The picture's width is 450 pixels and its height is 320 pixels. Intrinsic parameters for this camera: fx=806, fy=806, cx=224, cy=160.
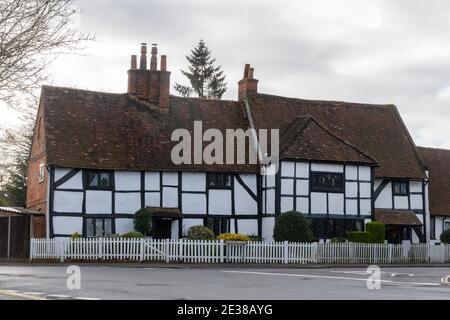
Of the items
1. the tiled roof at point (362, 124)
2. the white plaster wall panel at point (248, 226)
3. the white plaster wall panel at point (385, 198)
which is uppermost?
the tiled roof at point (362, 124)

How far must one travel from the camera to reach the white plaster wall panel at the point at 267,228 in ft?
136

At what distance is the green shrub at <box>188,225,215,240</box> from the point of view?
1544 inches

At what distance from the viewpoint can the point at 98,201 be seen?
3981cm

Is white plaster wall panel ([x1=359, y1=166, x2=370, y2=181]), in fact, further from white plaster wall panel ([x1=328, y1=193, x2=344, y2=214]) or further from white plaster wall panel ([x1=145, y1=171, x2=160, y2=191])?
white plaster wall panel ([x1=145, y1=171, x2=160, y2=191])

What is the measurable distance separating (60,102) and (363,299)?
98.4ft

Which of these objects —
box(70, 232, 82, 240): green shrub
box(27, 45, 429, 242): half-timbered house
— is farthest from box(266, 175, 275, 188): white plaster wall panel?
box(70, 232, 82, 240): green shrub

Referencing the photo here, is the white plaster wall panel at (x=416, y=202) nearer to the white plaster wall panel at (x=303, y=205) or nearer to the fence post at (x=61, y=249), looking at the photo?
the white plaster wall panel at (x=303, y=205)

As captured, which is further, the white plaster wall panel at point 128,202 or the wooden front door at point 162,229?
the wooden front door at point 162,229

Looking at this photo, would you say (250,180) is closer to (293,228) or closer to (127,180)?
(293,228)

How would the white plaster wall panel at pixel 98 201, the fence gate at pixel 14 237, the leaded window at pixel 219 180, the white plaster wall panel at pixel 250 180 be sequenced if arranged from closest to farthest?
1. the fence gate at pixel 14 237
2. the white plaster wall panel at pixel 98 201
3. the leaded window at pixel 219 180
4. the white plaster wall panel at pixel 250 180

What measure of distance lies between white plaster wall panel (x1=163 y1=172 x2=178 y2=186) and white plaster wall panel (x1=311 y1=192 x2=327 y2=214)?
7.12 m

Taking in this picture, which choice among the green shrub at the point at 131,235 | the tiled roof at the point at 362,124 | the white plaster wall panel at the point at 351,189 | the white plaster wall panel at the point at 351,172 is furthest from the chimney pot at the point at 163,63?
the white plaster wall panel at the point at 351,189

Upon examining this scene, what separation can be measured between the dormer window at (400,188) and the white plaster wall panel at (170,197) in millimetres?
13055
